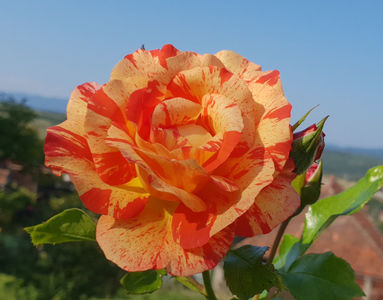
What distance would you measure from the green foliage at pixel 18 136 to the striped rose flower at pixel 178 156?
1652 centimetres

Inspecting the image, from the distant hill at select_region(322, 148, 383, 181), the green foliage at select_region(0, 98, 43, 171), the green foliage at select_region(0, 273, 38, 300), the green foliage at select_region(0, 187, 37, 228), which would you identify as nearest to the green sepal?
the green foliage at select_region(0, 273, 38, 300)

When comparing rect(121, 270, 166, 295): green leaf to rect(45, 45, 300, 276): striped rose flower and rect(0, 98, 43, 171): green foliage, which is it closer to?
rect(45, 45, 300, 276): striped rose flower

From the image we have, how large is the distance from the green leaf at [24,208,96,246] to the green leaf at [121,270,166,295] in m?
0.05

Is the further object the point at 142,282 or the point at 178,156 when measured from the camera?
the point at 142,282

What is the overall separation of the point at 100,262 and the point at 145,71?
9.52m

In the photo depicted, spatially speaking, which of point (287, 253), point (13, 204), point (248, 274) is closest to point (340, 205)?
point (287, 253)

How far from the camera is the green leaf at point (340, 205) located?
520 millimetres

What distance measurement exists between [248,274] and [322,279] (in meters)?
0.14

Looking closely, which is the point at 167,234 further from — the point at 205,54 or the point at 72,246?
the point at 72,246

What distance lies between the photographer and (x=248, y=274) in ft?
1.21

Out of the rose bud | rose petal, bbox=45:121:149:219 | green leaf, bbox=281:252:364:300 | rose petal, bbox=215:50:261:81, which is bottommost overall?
green leaf, bbox=281:252:364:300

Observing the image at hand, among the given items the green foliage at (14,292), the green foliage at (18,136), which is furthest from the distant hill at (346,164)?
the green foliage at (14,292)

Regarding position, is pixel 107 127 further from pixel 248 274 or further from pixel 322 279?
pixel 322 279

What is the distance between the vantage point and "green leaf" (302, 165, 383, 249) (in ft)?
1.71
